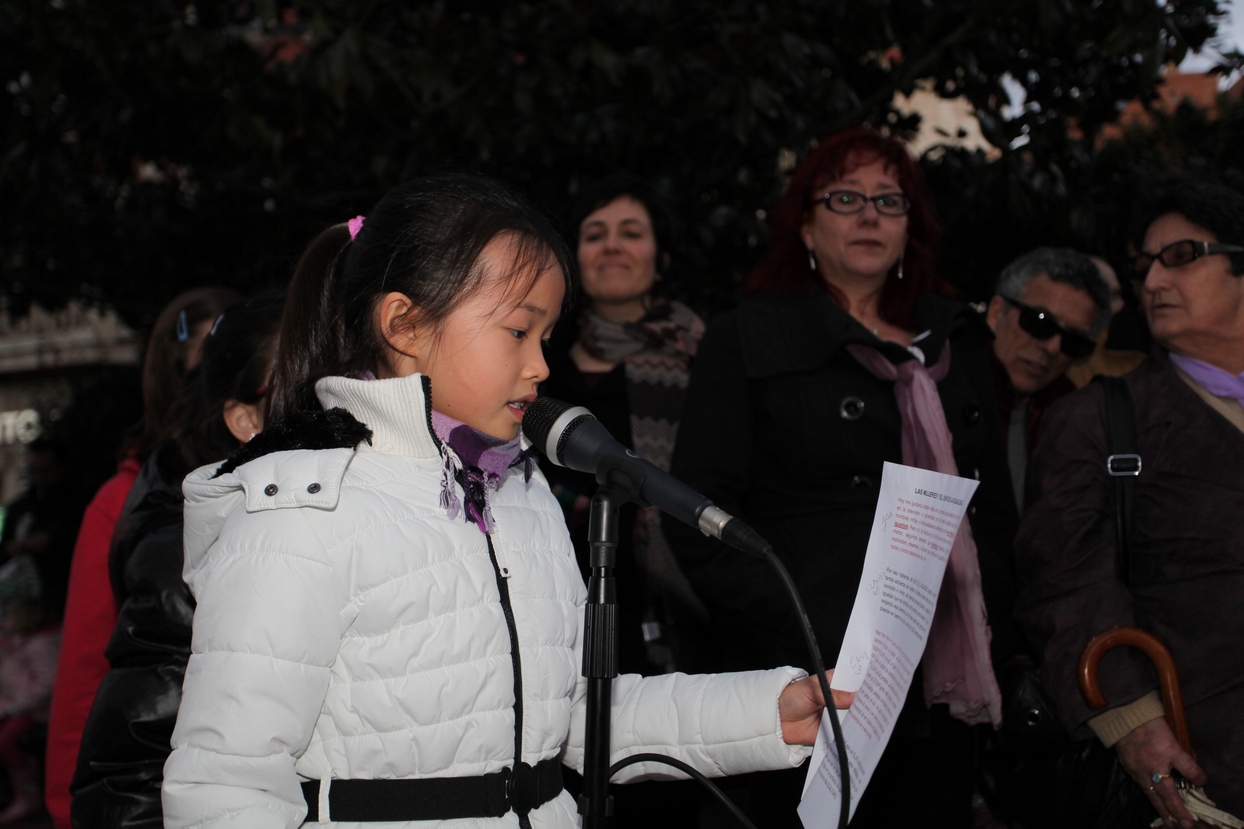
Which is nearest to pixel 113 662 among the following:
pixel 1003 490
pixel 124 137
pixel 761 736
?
pixel 761 736

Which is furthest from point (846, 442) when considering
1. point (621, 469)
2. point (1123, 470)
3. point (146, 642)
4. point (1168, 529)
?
point (146, 642)

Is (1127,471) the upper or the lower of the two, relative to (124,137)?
lower

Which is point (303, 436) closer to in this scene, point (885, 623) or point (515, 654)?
point (515, 654)

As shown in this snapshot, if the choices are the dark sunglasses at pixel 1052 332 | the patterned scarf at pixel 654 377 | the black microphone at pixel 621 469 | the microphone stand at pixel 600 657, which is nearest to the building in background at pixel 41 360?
the patterned scarf at pixel 654 377

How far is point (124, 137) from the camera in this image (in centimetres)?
557

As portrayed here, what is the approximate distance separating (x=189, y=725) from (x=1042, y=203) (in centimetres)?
411

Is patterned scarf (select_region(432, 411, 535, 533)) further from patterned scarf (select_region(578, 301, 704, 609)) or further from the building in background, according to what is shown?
the building in background

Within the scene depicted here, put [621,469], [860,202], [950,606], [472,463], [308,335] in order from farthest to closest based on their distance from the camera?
[860,202] → [950,606] → [308,335] → [472,463] → [621,469]

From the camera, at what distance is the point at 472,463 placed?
171 cm

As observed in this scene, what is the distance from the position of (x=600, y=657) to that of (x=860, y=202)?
1753 millimetres

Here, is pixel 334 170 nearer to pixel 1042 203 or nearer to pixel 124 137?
pixel 124 137

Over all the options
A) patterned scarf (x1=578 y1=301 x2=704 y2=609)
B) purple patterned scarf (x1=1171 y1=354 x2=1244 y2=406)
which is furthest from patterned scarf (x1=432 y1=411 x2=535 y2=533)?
purple patterned scarf (x1=1171 y1=354 x2=1244 y2=406)

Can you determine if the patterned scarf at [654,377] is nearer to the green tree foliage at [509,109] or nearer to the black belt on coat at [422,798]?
the green tree foliage at [509,109]

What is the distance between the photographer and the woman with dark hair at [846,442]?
2443mm
